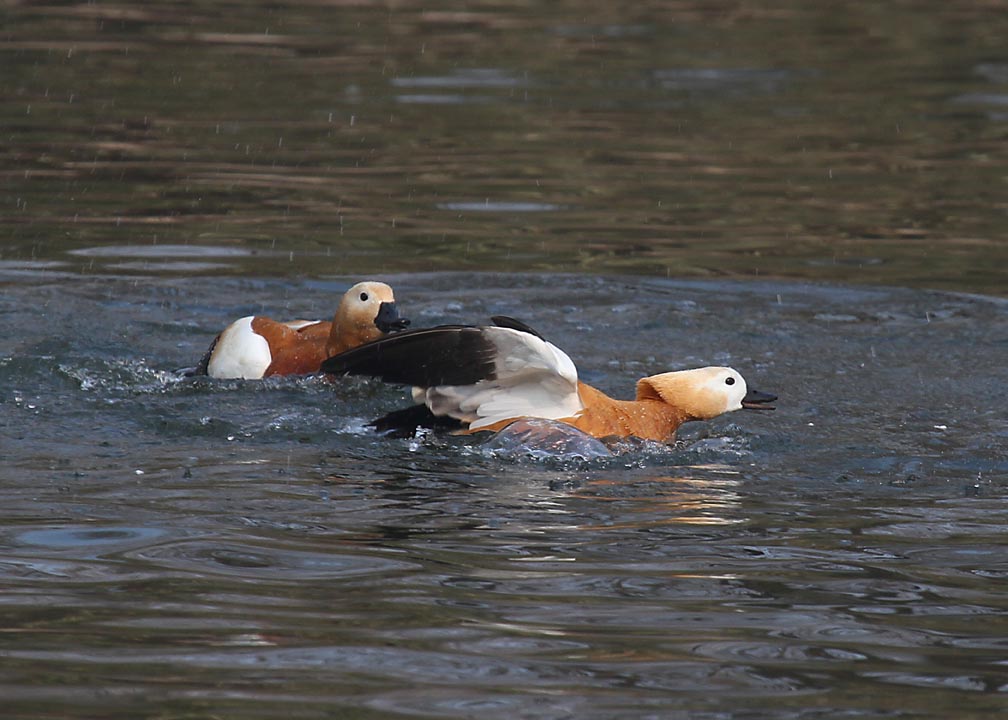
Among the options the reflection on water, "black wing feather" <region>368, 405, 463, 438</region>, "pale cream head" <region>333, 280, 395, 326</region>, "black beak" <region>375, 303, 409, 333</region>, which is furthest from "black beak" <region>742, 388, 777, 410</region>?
the reflection on water

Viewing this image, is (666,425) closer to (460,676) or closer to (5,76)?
(460,676)

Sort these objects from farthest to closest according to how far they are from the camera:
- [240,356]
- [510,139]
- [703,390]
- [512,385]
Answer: [510,139], [240,356], [703,390], [512,385]

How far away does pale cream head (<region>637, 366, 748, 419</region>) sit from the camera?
7.26 m

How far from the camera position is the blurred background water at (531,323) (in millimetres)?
4363

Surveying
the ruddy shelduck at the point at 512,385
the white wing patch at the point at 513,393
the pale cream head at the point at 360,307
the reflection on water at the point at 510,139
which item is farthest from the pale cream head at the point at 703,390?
the reflection on water at the point at 510,139

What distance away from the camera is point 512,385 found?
7.05 metres

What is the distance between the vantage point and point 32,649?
4.30 meters

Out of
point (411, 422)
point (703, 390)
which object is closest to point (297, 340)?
point (411, 422)

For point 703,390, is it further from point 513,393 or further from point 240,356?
point 240,356

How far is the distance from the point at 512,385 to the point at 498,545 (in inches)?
65.3

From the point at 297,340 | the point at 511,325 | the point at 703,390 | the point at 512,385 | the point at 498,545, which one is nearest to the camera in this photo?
the point at 498,545

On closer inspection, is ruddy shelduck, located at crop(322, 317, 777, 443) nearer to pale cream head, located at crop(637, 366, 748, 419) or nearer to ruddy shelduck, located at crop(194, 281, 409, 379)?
pale cream head, located at crop(637, 366, 748, 419)

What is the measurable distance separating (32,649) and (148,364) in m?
4.32

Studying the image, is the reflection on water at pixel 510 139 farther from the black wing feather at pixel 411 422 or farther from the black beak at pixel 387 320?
the black wing feather at pixel 411 422
